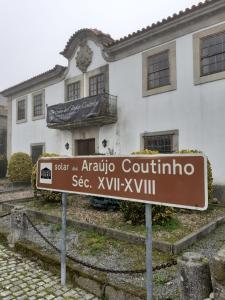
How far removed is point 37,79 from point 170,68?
9.67m

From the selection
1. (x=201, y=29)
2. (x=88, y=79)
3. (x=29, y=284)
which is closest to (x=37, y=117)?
(x=88, y=79)

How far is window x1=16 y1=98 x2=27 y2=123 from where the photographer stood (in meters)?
19.0

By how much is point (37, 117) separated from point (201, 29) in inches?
446

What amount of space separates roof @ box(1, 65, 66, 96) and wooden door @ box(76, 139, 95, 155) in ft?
14.4

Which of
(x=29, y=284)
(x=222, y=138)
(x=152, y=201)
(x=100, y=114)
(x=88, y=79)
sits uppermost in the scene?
(x=88, y=79)

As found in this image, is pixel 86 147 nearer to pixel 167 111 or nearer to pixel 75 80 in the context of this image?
pixel 75 80

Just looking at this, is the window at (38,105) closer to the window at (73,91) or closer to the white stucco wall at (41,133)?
the white stucco wall at (41,133)

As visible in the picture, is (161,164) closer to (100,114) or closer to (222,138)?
(222,138)

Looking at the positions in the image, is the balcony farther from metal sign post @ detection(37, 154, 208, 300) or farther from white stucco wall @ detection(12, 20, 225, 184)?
metal sign post @ detection(37, 154, 208, 300)

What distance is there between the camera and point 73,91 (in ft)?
50.5

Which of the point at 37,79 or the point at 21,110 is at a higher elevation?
the point at 37,79

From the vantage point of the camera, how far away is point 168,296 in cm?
336

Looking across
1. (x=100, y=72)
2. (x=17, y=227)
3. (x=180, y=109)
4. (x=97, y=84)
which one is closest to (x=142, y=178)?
(x=17, y=227)

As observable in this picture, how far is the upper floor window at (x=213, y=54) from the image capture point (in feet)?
32.1
